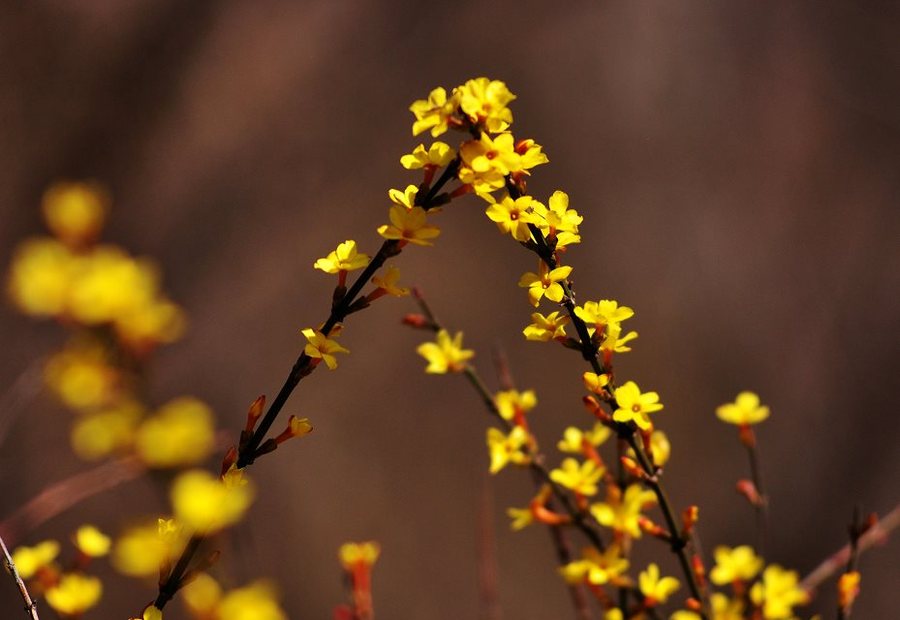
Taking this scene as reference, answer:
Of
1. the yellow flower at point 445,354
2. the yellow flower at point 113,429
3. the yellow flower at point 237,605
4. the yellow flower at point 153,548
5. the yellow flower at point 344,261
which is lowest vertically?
the yellow flower at point 113,429

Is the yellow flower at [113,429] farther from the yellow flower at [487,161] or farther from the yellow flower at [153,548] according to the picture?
the yellow flower at [487,161]

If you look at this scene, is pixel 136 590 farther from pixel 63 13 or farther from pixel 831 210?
pixel 831 210

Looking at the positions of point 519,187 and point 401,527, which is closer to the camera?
point 519,187

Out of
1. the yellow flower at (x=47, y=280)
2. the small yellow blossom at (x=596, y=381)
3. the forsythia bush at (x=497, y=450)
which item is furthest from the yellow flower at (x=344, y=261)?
the yellow flower at (x=47, y=280)

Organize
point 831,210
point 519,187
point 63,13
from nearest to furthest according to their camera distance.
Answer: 1. point 519,187
2. point 63,13
3. point 831,210

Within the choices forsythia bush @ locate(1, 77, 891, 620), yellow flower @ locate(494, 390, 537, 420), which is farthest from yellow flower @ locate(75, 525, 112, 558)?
yellow flower @ locate(494, 390, 537, 420)

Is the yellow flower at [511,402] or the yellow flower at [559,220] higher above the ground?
the yellow flower at [559,220]

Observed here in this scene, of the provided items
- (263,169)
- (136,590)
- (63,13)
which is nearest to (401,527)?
(136,590)

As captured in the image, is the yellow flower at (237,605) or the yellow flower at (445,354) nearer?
the yellow flower at (237,605)
